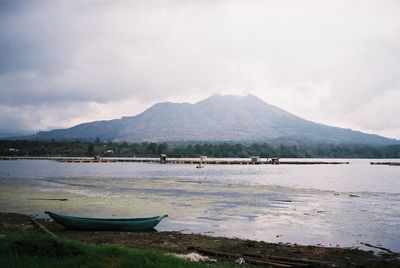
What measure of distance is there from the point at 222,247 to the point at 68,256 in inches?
325

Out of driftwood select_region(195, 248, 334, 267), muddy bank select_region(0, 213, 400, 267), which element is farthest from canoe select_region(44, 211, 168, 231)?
driftwood select_region(195, 248, 334, 267)

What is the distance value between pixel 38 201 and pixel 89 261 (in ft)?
93.3

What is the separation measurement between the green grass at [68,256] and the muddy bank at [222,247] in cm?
477

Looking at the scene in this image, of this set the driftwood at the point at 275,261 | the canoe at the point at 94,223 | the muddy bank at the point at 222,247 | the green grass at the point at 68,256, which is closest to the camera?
the green grass at the point at 68,256

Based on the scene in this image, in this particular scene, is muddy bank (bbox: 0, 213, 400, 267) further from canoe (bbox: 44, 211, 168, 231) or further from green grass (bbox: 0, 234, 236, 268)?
green grass (bbox: 0, 234, 236, 268)

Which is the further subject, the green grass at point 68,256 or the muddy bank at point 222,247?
the muddy bank at point 222,247

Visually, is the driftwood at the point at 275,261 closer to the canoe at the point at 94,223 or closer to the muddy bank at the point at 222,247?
the muddy bank at the point at 222,247

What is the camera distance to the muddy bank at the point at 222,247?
18578 mm

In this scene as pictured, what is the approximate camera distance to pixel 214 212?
34906 millimetres

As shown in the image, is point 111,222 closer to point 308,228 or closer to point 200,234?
point 200,234

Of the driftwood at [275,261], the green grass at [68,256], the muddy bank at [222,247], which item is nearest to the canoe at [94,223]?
the muddy bank at [222,247]

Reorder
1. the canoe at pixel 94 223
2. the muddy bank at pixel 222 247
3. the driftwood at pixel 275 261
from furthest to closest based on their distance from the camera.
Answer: the canoe at pixel 94 223
the muddy bank at pixel 222 247
the driftwood at pixel 275 261

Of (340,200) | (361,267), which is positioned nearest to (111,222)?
(361,267)

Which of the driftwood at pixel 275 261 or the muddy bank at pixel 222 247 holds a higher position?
the driftwood at pixel 275 261
